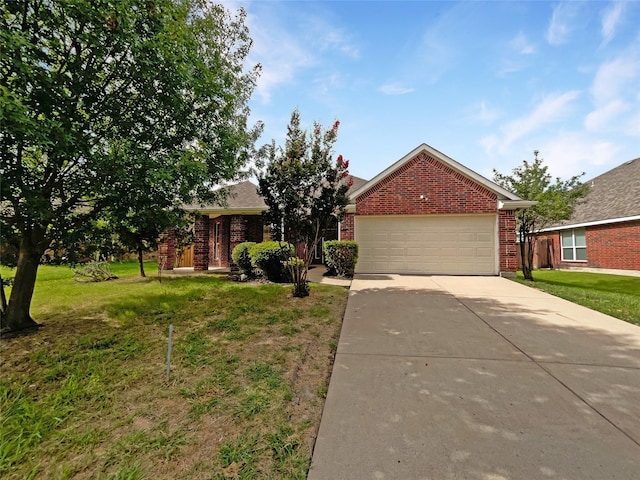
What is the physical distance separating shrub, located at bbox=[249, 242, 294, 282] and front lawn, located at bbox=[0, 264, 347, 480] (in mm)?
3402

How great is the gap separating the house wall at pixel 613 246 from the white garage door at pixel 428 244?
316 inches

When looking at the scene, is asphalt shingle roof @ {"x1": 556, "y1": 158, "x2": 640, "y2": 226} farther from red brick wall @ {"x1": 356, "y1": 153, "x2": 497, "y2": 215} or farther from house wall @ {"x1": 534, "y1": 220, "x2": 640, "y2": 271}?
red brick wall @ {"x1": 356, "y1": 153, "x2": 497, "y2": 215}

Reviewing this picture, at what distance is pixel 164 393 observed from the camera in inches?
112

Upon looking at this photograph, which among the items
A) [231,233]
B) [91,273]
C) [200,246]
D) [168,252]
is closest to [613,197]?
[231,233]

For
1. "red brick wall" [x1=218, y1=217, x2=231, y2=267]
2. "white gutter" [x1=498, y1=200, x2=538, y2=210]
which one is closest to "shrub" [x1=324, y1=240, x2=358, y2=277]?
"red brick wall" [x1=218, y1=217, x2=231, y2=267]

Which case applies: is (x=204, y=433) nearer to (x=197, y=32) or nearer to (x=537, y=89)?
(x=197, y=32)

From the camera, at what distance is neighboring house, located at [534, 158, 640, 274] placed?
1345 cm

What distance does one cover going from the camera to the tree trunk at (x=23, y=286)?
4570 millimetres

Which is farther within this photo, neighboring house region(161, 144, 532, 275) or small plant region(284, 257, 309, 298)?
neighboring house region(161, 144, 532, 275)

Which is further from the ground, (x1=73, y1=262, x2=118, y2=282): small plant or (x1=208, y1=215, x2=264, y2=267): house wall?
(x1=208, y1=215, x2=264, y2=267): house wall

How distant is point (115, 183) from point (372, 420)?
15.3 ft

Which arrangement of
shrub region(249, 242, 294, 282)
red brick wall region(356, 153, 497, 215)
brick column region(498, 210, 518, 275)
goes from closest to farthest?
shrub region(249, 242, 294, 282)
brick column region(498, 210, 518, 275)
red brick wall region(356, 153, 497, 215)

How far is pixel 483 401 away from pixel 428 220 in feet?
31.5

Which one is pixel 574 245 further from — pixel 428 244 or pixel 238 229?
pixel 238 229
